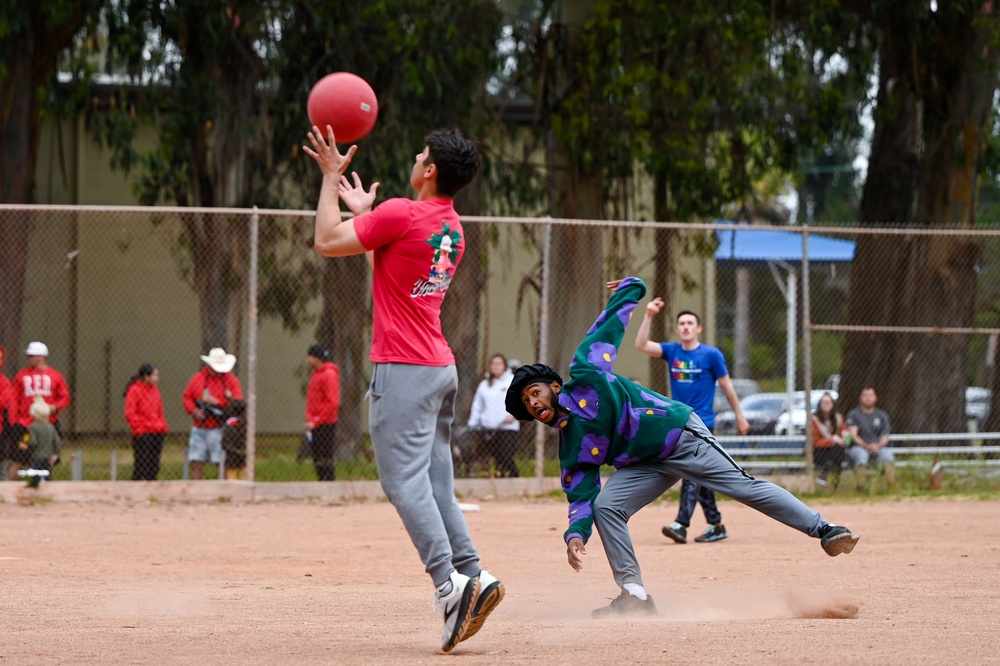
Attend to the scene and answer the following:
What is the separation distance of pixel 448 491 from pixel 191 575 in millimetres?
3348

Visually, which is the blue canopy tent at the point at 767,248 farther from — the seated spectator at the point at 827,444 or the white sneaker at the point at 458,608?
the white sneaker at the point at 458,608

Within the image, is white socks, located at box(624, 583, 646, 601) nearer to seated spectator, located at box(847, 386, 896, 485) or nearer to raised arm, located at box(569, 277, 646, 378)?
raised arm, located at box(569, 277, 646, 378)

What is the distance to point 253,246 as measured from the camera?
43.2 feet

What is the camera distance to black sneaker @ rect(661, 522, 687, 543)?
10367mm

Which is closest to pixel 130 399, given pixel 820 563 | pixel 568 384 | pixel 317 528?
pixel 317 528

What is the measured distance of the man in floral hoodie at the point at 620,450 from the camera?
625cm

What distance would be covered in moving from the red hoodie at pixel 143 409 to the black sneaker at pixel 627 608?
8795 millimetres

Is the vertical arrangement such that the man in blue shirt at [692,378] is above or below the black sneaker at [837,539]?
above

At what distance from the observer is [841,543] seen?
20.7ft

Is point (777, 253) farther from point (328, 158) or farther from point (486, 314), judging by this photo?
point (328, 158)

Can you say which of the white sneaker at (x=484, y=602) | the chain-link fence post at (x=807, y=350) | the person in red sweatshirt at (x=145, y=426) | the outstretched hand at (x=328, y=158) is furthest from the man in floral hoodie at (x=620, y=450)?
the person in red sweatshirt at (x=145, y=426)

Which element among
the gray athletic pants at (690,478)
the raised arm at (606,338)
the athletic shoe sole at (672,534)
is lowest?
the athletic shoe sole at (672,534)

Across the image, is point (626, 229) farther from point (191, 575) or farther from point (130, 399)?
point (191, 575)

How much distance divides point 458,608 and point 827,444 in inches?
408
